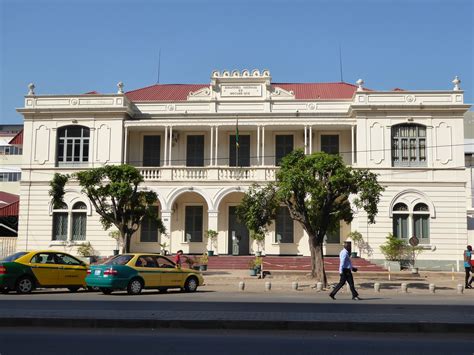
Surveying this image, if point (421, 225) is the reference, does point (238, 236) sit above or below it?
below

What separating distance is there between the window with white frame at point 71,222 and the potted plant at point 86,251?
27.6 inches

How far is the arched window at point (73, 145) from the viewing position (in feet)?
108

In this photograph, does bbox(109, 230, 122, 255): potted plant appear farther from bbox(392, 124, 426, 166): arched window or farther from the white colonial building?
bbox(392, 124, 426, 166): arched window

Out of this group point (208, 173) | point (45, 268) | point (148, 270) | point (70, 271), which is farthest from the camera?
point (208, 173)

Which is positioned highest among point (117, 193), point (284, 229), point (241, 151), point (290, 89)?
point (290, 89)

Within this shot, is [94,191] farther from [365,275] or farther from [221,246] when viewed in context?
[365,275]

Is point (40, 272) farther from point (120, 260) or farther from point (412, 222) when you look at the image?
point (412, 222)

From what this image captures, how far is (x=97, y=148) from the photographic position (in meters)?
32.6

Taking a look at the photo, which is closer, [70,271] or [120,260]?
[120,260]

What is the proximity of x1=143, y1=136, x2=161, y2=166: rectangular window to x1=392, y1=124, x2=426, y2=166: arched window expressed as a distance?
14134 mm

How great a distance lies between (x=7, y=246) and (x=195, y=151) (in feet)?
41.3

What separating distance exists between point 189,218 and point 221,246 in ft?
8.77

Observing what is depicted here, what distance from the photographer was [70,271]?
18484 millimetres

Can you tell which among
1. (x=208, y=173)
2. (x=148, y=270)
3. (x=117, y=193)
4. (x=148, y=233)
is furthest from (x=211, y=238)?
(x=148, y=270)
